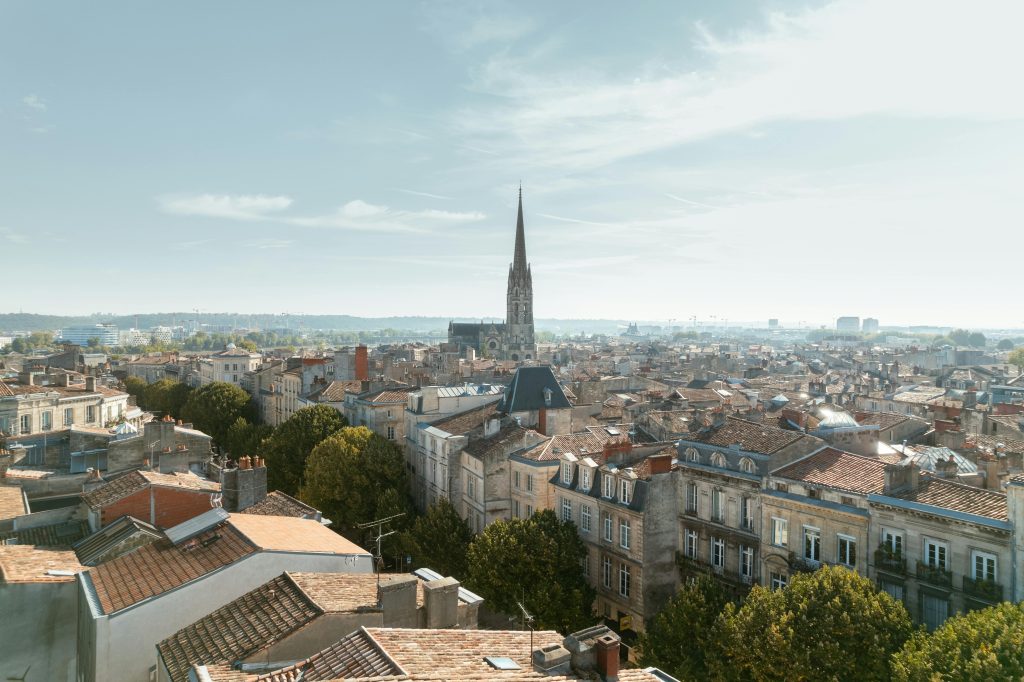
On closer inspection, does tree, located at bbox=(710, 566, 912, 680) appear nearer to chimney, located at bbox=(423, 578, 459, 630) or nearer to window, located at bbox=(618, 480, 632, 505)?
chimney, located at bbox=(423, 578, 459, 630)

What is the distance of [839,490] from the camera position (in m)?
34.9

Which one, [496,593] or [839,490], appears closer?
[839,490]

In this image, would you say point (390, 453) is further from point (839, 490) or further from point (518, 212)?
point (518, 212)

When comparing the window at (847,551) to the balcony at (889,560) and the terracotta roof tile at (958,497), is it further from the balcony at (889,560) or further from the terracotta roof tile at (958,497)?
the terracotta roof tile at (958,497)

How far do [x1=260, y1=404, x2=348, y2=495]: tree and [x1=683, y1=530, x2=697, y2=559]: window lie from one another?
119 feet

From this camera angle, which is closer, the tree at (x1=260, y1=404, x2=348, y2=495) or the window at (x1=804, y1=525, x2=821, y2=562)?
the window at (x1=804, y1=525, x2=821, y2=562)

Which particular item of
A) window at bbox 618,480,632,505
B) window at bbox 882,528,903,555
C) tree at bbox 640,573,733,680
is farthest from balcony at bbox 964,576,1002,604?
window at bbox 618,480,632,505

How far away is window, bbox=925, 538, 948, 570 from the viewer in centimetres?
3111

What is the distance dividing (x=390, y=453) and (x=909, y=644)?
4203 cm

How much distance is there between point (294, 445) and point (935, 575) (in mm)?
53459

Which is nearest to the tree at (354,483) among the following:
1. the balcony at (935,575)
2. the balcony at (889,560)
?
the balcony at (889,560)

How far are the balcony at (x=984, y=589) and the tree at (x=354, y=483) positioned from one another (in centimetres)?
3700

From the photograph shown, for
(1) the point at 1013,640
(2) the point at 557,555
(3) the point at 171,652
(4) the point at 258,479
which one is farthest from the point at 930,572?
(4) the point at 258,479

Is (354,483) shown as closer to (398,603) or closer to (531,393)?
(531,393)
